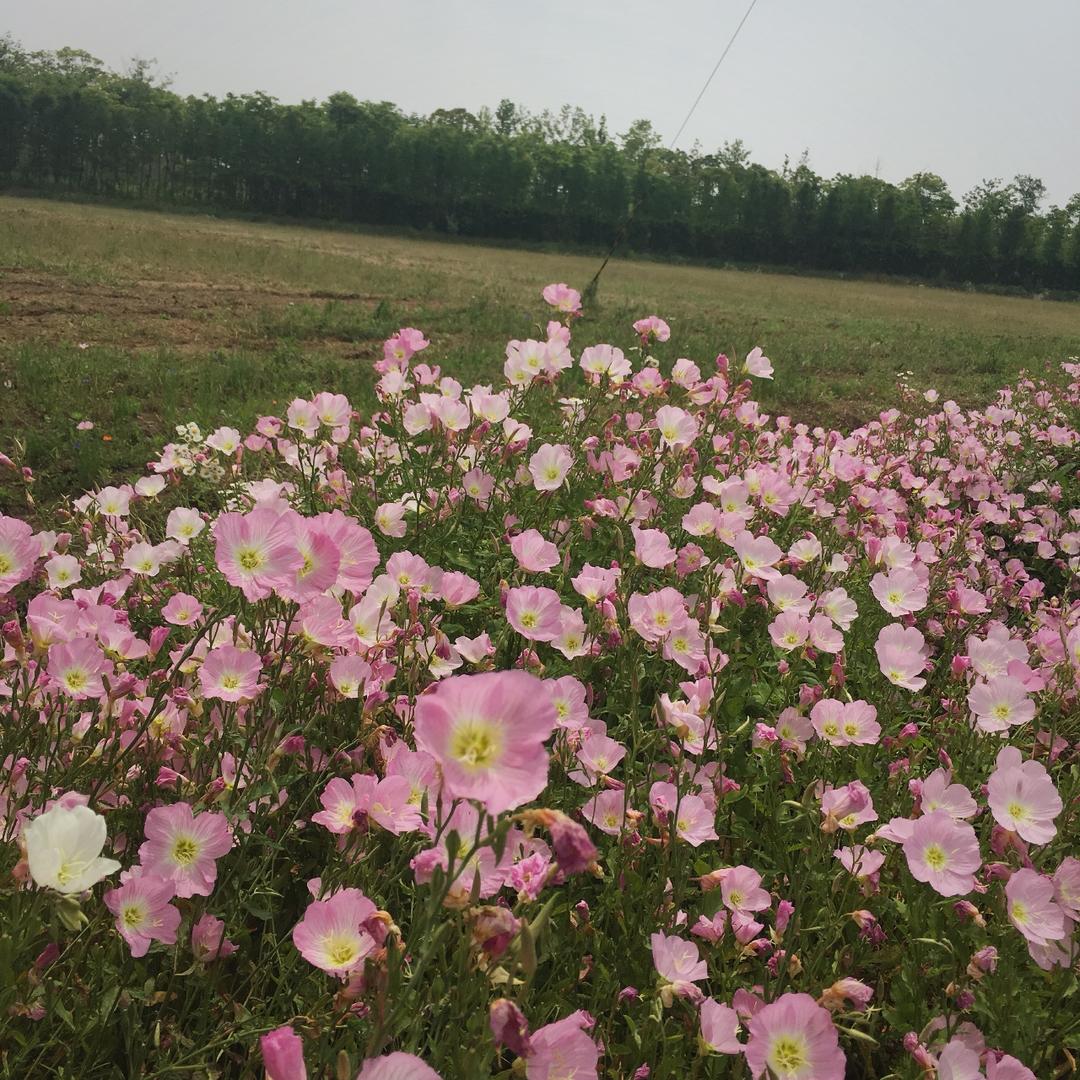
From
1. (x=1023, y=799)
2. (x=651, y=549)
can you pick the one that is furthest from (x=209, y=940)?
(x=1023, y=799)

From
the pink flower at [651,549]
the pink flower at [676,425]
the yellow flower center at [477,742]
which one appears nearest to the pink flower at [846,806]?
the pink flower at [651,549]

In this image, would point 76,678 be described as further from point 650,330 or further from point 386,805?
point 650,330

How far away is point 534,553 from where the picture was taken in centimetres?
200

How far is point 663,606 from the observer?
187 cm

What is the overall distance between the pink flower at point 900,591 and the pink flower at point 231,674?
1888 millimetres

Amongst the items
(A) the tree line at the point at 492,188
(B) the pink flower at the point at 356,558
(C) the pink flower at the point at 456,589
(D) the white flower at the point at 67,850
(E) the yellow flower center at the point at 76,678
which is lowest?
(E) the yellow flower center at the point at 76,678

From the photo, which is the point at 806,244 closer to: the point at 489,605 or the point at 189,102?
the point at 189,102

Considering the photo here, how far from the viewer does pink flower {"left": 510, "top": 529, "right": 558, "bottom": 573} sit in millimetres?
1971

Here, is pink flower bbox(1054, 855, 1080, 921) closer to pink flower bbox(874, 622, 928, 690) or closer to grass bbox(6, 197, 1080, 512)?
pink flower bbox(874, 622, 928, 690)

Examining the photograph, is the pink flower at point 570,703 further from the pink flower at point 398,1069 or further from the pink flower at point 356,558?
the pink flower at point 398,1069

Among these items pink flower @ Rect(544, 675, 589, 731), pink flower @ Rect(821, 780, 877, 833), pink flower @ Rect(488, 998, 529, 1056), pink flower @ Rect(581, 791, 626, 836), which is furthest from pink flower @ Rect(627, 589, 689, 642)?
pink flower @ Rect(488, 998, 529, 1056)

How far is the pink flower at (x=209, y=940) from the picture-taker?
1300 millimetres

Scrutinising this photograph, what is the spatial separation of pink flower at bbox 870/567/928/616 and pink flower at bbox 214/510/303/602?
6.27 feet

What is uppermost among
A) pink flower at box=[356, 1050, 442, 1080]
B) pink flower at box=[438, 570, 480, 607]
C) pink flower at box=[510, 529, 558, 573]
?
pink flower at box=[510, 529, 558, 573]
